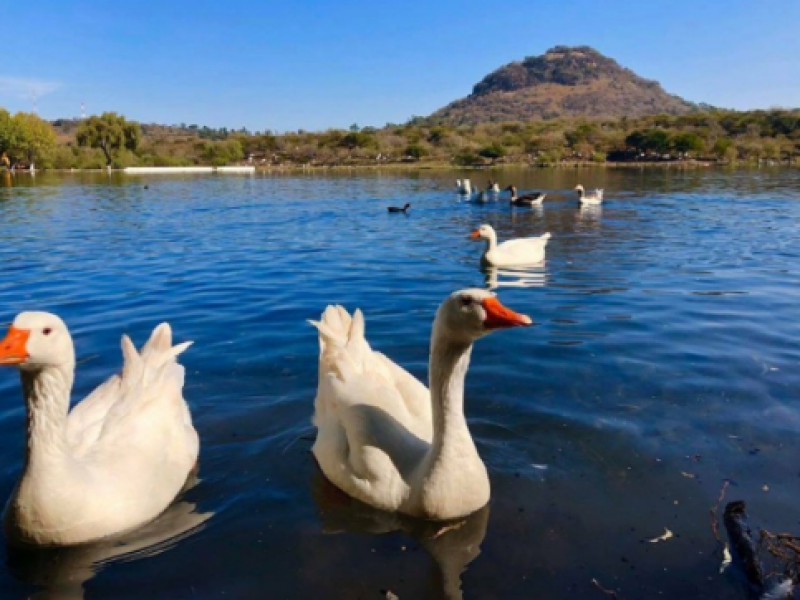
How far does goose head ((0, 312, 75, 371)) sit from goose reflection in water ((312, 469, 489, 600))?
211cm

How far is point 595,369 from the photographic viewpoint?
7363 mm

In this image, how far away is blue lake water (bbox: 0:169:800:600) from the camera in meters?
3.98

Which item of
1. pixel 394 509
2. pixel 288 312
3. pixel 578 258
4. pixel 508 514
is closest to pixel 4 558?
pixel 394 509

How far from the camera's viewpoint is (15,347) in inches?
147

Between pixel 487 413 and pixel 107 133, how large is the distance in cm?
10478

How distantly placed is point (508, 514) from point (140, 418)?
2.91 meters

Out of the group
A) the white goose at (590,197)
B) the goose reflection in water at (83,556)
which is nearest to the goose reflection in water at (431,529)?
the goose reflection in water at (83,556)

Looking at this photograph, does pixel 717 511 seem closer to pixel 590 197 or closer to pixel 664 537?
pixel 664 537

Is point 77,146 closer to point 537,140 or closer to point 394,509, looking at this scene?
point 537,140

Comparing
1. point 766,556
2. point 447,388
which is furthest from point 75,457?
point 766,556

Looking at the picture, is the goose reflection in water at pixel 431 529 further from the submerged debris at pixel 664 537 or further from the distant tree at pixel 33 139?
the distant tree at pixel 33 139

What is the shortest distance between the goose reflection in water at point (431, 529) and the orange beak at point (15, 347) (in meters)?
2.26

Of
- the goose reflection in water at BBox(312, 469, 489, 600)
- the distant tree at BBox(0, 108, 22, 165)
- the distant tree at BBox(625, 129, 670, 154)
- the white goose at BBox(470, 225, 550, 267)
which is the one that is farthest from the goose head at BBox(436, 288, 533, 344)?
the distant tree at BBox(0, 108, 22, 165)

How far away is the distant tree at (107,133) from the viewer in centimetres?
9638
